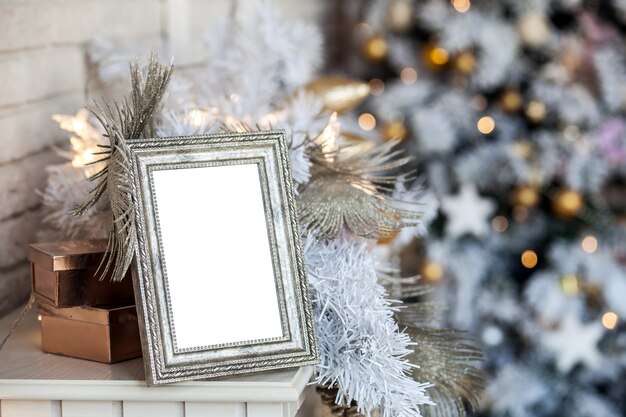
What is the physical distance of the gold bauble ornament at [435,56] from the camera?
6.57 feet

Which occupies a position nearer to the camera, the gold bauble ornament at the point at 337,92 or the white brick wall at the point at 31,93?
the white brick wall at the point at 31,93

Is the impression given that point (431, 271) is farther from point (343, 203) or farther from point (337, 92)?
point (343, 203)

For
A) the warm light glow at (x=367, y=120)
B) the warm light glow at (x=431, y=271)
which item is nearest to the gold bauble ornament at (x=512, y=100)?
the warm light glow at (x=367, y=120)

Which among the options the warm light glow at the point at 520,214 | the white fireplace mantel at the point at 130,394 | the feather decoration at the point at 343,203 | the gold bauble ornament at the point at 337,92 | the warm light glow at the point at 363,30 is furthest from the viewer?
the warm light glow at the point at 363,30

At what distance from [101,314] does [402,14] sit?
1.43 meters

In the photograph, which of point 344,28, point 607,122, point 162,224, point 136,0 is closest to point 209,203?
point 162,224

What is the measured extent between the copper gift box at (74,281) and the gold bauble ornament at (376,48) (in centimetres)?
138

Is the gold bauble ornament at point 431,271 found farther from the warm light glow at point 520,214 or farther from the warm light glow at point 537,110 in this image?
the warm light glow at point 537,110

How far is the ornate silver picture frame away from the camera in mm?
780

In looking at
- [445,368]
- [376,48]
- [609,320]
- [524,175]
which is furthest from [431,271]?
[445,368]

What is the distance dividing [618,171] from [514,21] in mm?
462

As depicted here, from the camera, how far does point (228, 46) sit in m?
1.40

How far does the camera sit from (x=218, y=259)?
0.82m

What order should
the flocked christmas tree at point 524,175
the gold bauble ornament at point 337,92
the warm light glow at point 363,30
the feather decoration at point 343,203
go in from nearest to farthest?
the feather decoration at point 343,203 < the gold bauble ornament at point 337,92 < the flocked christmas tree at point 524,175 < the warm light glow at point 363,30
